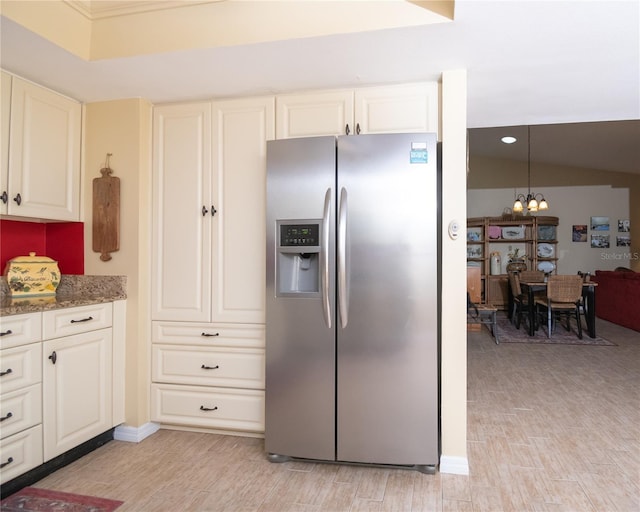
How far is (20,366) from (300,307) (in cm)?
139

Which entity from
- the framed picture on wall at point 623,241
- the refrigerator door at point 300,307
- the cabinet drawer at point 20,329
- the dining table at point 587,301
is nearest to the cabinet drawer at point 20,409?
the cabinet drawer at point 20,329

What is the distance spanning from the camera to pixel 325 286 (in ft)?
7.63

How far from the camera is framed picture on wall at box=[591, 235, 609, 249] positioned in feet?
31.4

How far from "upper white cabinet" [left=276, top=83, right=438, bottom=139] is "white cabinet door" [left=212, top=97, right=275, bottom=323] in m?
0.14

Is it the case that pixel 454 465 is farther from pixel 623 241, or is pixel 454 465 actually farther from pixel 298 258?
pixel 623 241

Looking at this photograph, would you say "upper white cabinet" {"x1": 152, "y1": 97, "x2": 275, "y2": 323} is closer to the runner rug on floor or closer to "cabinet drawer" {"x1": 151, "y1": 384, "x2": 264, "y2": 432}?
"cabinet drawer" {"x1": 151, "y1": 384, "x2": 264, "y2": 432}

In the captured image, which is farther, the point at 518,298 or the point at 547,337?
the point at 518,298

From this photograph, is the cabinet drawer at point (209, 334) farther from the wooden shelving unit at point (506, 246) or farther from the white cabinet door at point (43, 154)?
the wooden shelving unit at point (506, 246)

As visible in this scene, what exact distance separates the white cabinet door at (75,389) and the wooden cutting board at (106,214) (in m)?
0.54

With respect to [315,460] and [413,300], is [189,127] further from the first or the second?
[315,460]

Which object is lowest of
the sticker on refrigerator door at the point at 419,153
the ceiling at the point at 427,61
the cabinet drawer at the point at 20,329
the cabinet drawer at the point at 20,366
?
the cabinet drawer at the point at 20,366

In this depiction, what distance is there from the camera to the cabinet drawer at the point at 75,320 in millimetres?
2291

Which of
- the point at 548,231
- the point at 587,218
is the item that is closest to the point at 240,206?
the point at 548,231

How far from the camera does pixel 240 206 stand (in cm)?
274
